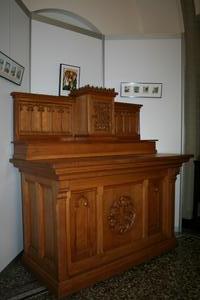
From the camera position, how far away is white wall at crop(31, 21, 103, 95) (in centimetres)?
283

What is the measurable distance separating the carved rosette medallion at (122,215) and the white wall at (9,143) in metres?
0.90

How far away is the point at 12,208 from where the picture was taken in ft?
8.07

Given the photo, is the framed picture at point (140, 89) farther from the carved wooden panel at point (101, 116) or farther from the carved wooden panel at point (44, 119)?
the carved wooden panel at point (44, 119)

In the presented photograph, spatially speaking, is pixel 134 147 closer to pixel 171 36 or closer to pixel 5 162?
pixel 5 162

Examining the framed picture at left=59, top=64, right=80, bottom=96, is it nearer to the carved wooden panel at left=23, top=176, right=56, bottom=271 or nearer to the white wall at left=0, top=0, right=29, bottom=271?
the white wall at left=0, top=0, right=29, bottom=271

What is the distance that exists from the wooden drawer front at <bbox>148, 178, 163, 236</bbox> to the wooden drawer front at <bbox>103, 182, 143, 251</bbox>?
0.44 feet

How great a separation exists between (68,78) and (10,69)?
0.85m

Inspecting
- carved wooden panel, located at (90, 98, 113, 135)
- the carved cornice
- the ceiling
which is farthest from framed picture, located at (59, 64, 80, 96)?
the ceiling

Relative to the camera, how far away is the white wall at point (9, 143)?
228 centimetres

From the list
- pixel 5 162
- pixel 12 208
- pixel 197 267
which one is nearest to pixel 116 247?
pixel 197 267

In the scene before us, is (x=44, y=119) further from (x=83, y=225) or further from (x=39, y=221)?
(x=83, y=225)

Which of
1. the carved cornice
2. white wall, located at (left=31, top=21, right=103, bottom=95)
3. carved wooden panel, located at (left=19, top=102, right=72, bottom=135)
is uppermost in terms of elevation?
white wall, located at (left=31, top=21, right=103, bottom=95)

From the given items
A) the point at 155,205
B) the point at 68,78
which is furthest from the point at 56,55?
the point at 155,205

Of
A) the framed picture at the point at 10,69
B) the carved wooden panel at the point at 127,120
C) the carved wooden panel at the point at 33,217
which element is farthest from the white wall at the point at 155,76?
the carved wooden panel at the point at 33,217
